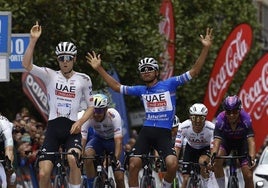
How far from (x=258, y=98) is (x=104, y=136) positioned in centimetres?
1156

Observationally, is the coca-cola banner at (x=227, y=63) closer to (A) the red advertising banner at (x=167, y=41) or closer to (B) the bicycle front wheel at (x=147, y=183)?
(A) the red advertising banner at (x=167, y=41)

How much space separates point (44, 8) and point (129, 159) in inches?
429

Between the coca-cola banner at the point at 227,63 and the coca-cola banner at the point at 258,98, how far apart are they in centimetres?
53

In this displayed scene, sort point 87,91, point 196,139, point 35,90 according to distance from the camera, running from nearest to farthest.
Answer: point 87,91 → point 196,139 → point 35,90

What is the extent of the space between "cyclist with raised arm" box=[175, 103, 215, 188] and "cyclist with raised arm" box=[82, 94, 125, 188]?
1.52 meters

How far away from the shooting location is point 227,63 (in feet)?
98.9

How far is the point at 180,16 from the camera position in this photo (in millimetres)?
37250

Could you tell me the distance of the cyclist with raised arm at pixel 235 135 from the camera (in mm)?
17672

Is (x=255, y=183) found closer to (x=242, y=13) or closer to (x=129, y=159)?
(x=129, y=159)

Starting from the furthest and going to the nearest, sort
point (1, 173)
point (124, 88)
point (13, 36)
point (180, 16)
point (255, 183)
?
point (180, 16) → point (13, 36) → point (255, 183) → point (124, 88) → point (1, 173)

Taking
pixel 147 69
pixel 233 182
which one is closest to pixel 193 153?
pixel 233 182

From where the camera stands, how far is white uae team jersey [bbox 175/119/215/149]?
19641mm

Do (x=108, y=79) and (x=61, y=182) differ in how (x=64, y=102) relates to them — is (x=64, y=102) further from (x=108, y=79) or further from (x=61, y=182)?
(x=108, y=79)

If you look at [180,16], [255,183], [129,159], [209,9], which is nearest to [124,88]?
[129,159]
